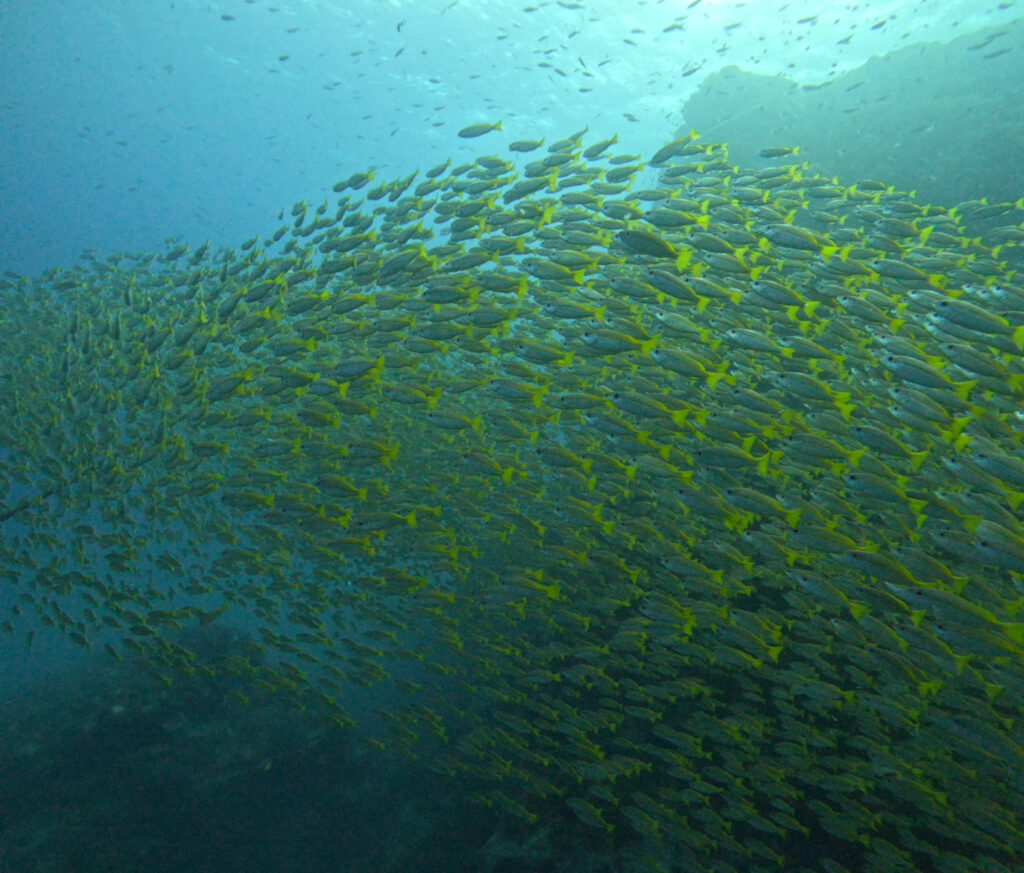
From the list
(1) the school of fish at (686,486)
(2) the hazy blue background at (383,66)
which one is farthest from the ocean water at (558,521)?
(2) the hazy blue background at (383,66)

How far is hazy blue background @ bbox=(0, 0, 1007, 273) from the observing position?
27984mm

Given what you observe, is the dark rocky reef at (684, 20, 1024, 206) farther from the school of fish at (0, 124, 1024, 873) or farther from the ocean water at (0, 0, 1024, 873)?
the school of fish at (0, 124, 1024, 873)

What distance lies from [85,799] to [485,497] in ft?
29.9

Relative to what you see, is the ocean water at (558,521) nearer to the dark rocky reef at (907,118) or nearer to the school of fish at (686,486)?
the school of fish at (686,486)

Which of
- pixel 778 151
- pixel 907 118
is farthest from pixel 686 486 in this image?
pixel 907 118

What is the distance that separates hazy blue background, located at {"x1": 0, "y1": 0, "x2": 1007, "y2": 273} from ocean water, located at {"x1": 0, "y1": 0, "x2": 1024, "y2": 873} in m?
9.82

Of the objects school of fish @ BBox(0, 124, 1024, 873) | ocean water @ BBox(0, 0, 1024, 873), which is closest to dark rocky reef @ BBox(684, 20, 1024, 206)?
ocean water @ BBox(0, 0, 1024, 873)

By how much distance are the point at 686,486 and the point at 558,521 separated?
2.90 meters

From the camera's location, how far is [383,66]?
134 feet

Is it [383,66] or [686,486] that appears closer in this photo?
[686,486]

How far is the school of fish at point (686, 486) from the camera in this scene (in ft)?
15.1

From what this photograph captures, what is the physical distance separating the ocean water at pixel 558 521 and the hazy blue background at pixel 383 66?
982 centimetres

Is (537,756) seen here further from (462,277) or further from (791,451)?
(462,277)

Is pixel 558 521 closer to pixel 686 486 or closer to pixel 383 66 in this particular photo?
pixel 686 486
